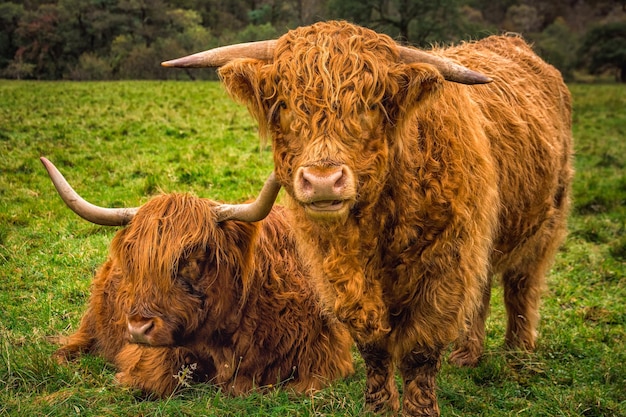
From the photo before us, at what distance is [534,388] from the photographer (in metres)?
3.89

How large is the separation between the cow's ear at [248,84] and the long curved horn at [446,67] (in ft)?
2.15

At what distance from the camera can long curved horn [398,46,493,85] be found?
262 centimetres

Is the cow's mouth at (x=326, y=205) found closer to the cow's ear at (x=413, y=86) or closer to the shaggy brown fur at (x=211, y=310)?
the cow's ear at (x=413, y=86)

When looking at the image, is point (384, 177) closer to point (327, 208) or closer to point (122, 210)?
point (327, 208)

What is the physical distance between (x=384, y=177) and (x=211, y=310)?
1656 mm

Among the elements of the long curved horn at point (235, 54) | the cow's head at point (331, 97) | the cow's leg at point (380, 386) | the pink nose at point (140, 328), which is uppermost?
the long curved horn at point (235, 54)

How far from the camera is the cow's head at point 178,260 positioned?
352 centimetres

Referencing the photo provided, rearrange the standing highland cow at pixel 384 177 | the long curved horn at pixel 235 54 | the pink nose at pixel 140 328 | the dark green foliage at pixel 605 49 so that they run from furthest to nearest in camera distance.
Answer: the dark green foliage at pixel 605 49
the pink nose at pixel 140 328
the long curved horn at pixel 235 54
the standing highland cow at pixel 384 177

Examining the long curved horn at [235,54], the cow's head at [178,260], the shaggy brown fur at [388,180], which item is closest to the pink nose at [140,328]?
the cow's head at [178,260]

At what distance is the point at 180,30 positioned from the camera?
1037 inches

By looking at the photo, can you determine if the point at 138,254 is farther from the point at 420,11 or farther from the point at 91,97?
the point at 420,11

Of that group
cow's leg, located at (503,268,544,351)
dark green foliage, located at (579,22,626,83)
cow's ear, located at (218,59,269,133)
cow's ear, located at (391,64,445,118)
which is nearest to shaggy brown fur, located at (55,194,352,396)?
cow's ear, located at (218,59,269,133)

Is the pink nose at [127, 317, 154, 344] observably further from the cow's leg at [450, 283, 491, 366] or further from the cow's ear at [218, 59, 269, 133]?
the cow's leg at [450, 283, 491, 366]

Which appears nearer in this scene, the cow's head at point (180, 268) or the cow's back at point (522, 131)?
the cow's head at point (180, 268)
